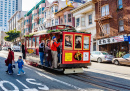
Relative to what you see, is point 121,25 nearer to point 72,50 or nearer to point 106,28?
point 106,28

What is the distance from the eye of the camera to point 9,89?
20.3 ft

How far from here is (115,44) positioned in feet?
80.5

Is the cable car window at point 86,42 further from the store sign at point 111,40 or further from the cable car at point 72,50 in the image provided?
the store sign at point 111,40

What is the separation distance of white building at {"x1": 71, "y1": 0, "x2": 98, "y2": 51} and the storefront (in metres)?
2.17

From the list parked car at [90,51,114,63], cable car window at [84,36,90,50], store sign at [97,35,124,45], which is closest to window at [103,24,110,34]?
store sign at [97,35,124,45]

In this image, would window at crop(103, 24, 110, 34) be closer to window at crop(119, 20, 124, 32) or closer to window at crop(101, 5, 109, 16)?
window at crop(101, 5, 109, 16)

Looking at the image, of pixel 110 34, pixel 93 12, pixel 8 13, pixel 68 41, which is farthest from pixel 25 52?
pixel 8 13

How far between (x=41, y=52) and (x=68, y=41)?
8.45 ft

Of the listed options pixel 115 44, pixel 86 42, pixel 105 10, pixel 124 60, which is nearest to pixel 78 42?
pixel 86 42

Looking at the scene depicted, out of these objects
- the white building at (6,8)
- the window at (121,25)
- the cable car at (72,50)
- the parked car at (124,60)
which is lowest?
the parked car at (124,60)

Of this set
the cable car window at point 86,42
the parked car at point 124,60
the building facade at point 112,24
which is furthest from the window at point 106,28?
the cable car window at point 86,42

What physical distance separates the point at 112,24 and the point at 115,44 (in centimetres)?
329

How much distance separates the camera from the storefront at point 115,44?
22375 millimetres

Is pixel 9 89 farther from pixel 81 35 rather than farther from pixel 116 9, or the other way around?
pixel 116 9
